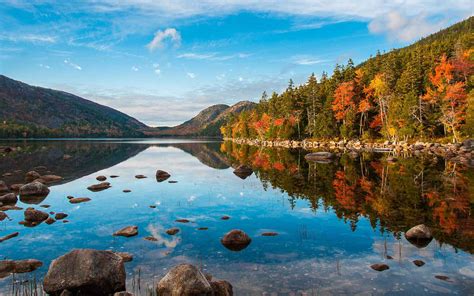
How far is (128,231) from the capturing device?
19203 mm

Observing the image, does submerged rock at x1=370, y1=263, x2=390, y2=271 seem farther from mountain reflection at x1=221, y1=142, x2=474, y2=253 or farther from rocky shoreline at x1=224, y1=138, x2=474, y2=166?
rocky shoreline at x1=224, y1=138, x2=474, y2=166

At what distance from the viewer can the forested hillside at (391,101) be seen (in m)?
74.1

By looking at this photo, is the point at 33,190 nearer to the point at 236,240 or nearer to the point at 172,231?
the point at 172,231

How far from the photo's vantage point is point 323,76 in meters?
125

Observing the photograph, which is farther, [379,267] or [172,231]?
[172,231]

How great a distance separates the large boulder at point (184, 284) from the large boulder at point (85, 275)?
192 centimetres

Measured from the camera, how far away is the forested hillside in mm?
74125

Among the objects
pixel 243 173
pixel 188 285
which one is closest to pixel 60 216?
pixel 188 285

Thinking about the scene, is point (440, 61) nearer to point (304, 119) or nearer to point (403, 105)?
point (403, 105)

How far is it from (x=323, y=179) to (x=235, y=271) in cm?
2681

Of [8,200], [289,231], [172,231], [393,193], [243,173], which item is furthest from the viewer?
[243,173]

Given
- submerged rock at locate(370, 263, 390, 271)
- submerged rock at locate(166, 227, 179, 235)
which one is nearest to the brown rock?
submerged rock at locate(166, 227, 179, 235)

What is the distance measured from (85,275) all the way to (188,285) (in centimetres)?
382

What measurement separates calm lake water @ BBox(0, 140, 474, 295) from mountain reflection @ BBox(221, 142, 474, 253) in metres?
0.11
